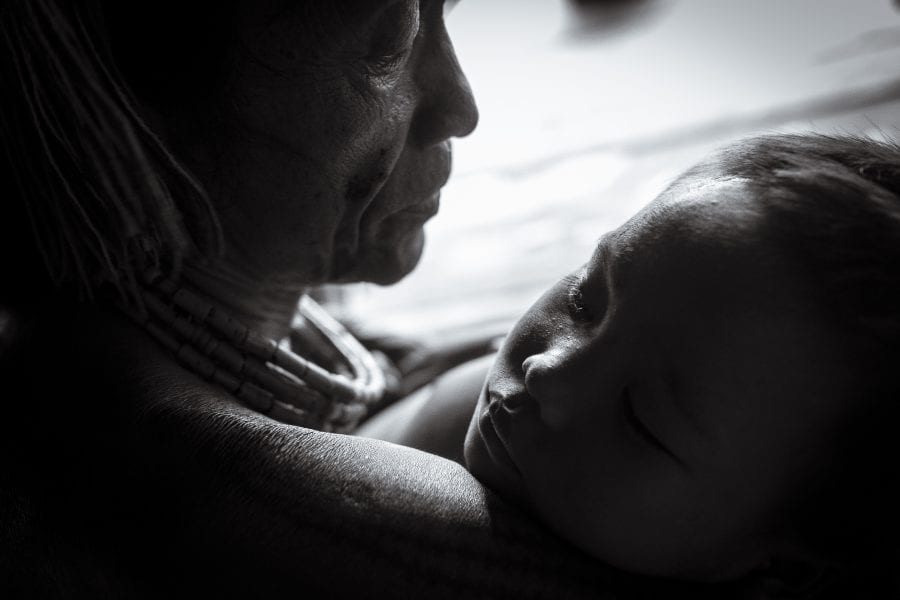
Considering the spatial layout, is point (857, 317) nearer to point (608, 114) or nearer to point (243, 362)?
point (243, 362)

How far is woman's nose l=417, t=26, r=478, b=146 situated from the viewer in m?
0.78

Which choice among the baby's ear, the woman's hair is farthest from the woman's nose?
the baby's ear

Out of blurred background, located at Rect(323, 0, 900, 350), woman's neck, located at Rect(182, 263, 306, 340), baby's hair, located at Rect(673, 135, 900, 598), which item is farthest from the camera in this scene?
blurred background, located at Rect(323, 0, 900, 350)

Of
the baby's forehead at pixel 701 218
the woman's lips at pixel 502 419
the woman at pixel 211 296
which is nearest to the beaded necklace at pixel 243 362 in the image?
the woman at pixel 211 296

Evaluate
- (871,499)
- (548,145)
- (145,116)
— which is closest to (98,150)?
(145,116)

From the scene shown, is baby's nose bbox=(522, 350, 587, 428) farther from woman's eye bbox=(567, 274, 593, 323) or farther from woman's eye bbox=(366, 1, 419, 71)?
woman's eye bbox=(366, 1, 419, 71)

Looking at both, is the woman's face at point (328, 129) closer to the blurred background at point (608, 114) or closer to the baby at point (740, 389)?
the baby at point (740, 389)

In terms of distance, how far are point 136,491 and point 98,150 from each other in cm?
24

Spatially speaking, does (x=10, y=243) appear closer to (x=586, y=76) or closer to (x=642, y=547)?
(x=642, y=547)

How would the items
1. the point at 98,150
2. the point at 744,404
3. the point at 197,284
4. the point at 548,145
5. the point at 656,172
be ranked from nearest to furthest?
the point at 744,404 < the point at 98,150 < the point at 197,284 < the point at 656,172 < the point at 548,145

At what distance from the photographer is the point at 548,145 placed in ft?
5.69

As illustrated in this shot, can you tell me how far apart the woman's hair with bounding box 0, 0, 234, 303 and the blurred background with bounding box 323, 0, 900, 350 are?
2.35ft

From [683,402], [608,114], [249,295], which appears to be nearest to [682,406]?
[683,402]

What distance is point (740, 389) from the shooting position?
1.86 ft
